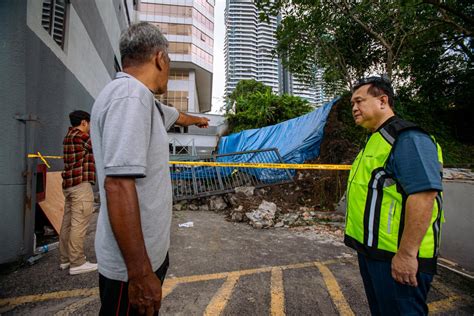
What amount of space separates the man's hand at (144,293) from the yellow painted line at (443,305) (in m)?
2.72

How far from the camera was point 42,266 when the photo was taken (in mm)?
3020

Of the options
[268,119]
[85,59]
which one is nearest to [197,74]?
[268,119]

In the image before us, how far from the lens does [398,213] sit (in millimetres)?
1274

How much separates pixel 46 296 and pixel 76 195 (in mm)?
1092

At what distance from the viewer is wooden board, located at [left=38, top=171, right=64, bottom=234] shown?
3.74 metres

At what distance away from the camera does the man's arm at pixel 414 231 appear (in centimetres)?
116

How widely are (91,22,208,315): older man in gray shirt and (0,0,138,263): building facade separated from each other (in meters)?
2.81

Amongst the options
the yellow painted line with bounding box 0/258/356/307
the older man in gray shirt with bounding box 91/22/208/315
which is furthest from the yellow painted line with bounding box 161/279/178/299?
the older man in gray shirt with bounding box 91/22/208/315

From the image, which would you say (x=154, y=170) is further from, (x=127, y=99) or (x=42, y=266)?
(x=42, y=266)

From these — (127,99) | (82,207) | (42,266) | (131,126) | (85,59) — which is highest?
(85,59)

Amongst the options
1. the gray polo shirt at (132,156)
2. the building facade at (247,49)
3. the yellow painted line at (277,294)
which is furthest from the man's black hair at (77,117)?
the building facade at (247,49)

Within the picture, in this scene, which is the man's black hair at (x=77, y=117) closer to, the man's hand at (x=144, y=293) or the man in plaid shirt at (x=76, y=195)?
the man in plaid shirt at (x=76, y=195)

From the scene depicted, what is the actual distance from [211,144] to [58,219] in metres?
19.7

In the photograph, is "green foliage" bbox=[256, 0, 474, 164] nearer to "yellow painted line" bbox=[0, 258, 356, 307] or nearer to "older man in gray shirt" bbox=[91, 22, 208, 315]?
"yellow painted line" bbox=[0, 258, 356, 307]
